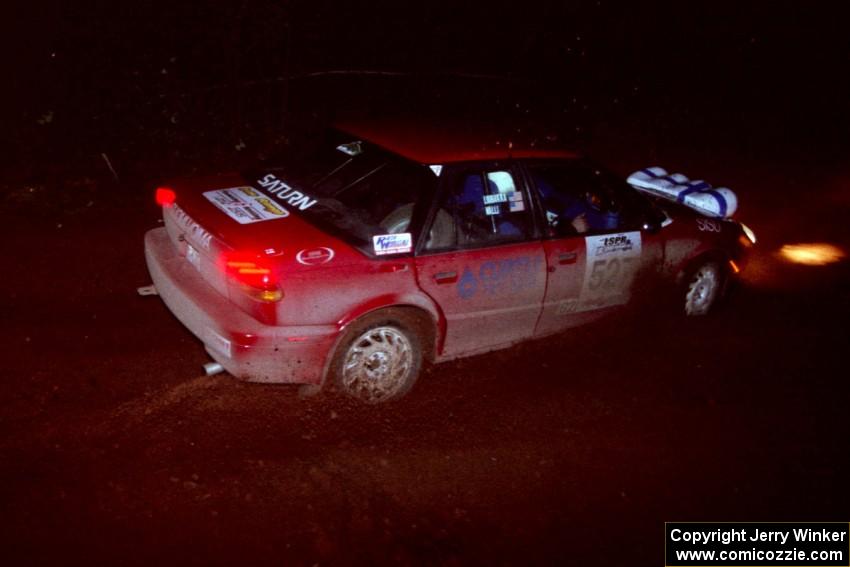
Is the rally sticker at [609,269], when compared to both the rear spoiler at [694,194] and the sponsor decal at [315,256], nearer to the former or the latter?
the rear spoiler at [694,194]

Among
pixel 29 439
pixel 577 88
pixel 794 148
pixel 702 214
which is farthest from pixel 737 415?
pixel 794 148

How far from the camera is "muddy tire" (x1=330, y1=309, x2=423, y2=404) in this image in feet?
12.5

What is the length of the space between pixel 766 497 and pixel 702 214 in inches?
97.4

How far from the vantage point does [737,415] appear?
458 cm

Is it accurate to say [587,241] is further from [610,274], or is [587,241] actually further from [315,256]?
[315,256]

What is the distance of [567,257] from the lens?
4418 millimetres

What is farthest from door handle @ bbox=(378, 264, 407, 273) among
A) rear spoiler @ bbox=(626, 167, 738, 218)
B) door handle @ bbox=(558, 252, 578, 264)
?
rear spoiler @ bbox=(626, 167, 738, 218)

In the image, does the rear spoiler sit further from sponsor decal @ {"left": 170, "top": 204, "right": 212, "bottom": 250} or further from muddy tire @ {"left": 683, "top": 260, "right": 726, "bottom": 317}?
sponsor decal @ {"left": 170, "top": 204, "right": 212, "bottom": 250}

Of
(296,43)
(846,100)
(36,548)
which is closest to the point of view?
(36,548)

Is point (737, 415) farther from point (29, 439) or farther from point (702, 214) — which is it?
point (29, 439)

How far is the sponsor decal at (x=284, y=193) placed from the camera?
4047mm

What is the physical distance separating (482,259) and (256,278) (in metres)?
1.38

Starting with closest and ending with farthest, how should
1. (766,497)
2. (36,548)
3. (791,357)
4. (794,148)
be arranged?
1. (36,548)
2. (766,497)
3. (791,357)
4. (794,148)

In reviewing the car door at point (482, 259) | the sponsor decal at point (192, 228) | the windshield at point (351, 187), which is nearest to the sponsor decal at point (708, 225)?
the car door at point (482, 259)
